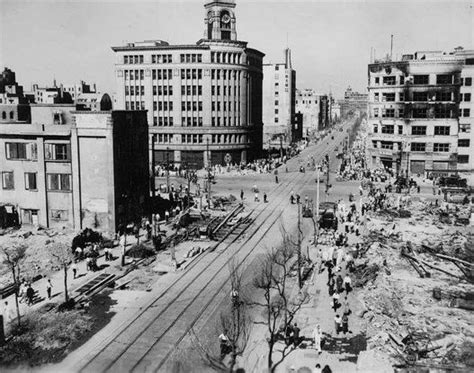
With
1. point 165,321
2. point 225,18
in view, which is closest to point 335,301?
point 165,321

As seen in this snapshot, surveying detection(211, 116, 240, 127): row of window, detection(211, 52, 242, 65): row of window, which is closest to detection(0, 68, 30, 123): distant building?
detection(211, 116, 240, 127): row of window

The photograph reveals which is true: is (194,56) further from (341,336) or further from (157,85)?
(341,336)

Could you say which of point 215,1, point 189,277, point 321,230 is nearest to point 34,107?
point 189,277

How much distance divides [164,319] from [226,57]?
73399mm

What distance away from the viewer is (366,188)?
7325 cm

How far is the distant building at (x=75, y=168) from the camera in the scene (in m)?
48.1

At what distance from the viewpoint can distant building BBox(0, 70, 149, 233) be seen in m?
48.1

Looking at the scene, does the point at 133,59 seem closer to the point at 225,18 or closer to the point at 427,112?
the point at 225,18

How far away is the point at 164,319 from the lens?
95.9ft

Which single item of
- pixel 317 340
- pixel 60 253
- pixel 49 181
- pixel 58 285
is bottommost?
pixel 58 285

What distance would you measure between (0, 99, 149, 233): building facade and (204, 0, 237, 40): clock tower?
2070 inches

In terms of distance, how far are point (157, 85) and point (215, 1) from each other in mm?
20802

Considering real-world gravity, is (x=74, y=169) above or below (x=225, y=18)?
below

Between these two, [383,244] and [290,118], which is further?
[290,118]
